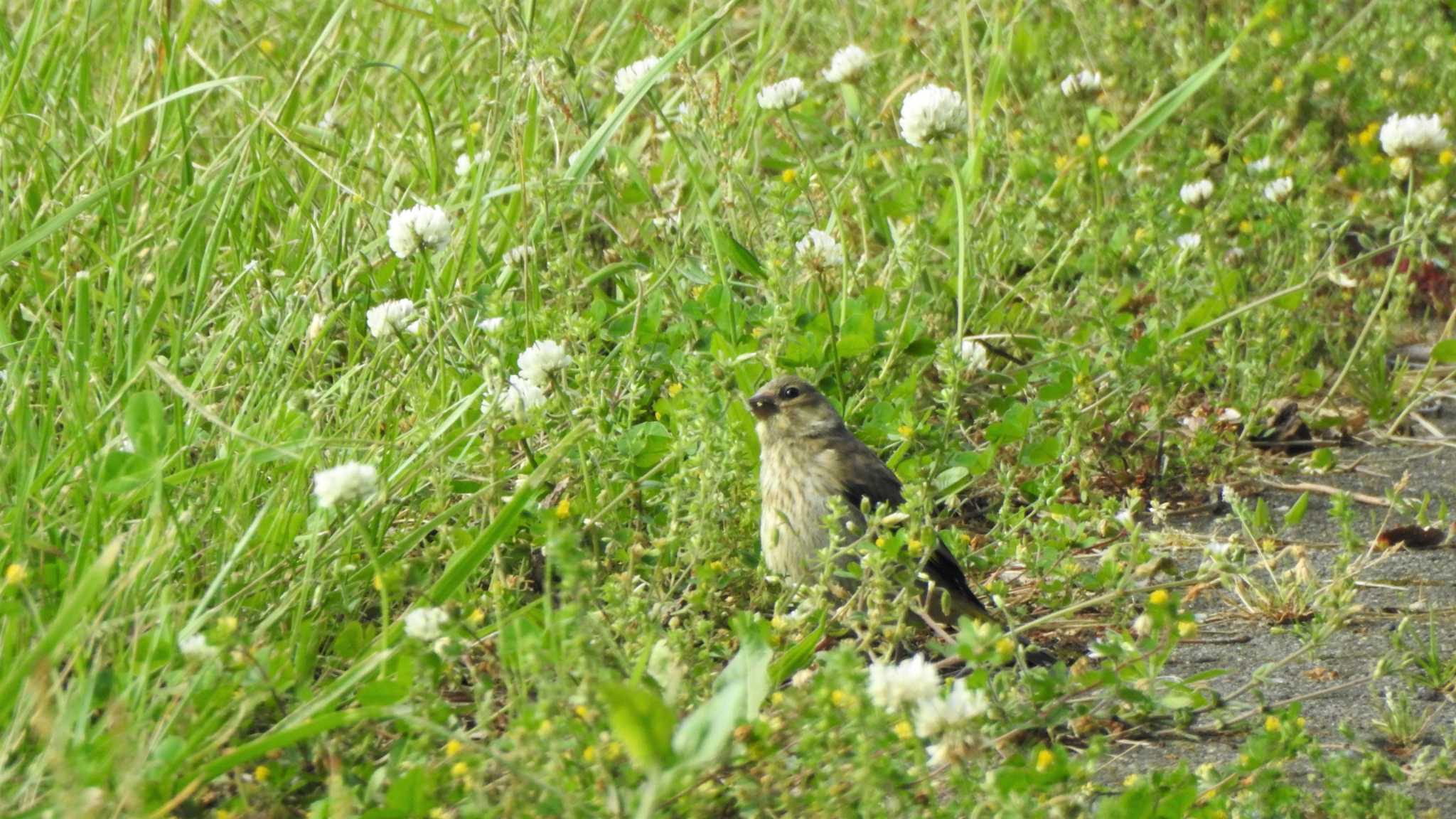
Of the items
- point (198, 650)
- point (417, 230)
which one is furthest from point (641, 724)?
point (417, 230)

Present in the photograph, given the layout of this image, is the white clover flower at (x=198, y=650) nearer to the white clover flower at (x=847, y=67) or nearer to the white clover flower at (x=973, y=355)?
the white clover flower at (x=973, y=355)

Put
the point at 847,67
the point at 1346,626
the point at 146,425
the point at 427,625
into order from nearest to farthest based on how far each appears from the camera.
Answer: the point at 427,625, the point at 146,425, the point at 1346,626, the point at 847,67

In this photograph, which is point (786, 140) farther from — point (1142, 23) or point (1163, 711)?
point (1163, 711)

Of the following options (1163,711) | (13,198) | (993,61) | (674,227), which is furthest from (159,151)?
(1163,711)

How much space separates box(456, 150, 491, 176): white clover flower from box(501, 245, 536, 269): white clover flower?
0.24 m

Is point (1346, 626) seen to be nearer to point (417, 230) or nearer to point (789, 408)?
point (789, 408)

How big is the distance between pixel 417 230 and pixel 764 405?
841 mm

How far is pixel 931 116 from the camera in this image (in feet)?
13.3

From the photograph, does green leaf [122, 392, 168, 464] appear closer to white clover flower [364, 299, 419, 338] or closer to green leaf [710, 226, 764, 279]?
white clover flower [364, 299, 419, 338]

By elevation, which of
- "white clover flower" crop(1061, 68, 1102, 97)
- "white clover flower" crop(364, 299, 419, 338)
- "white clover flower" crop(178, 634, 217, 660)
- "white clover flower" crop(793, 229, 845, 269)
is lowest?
"white clover flower" crop(1061, 68, 1102, 97)

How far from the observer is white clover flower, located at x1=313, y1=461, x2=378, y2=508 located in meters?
2.58

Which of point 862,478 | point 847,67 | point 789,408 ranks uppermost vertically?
point 847,67

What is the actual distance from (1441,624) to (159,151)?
9.85 feet

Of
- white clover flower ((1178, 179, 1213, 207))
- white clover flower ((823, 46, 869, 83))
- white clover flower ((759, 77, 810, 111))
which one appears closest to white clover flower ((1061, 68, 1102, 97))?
white clover flower ((1178, 179, 1213, 207))
